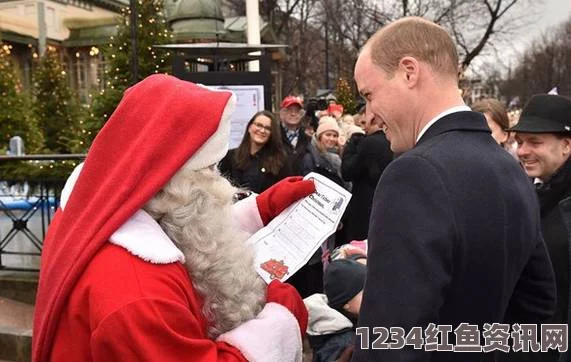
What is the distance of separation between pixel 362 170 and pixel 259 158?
103 cm

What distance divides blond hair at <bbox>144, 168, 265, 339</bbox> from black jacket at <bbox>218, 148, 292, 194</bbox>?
3.59 meters

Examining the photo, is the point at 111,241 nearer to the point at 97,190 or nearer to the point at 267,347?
the point at 97,190

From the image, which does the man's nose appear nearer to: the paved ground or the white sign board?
the white sign board

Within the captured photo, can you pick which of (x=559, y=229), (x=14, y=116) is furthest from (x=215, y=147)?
(x=14, y=116)

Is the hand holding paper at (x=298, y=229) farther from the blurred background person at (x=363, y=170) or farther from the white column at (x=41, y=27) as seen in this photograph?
the white column at (x=41, y=27)

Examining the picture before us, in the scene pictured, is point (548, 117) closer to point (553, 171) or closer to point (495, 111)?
point (553, 171)

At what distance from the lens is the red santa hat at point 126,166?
166cm

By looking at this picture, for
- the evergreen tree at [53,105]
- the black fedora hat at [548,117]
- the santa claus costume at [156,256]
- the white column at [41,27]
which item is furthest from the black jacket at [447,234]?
the white column at [41,27]

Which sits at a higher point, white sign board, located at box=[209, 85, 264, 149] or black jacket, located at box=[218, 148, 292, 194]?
white sign board, located at box=[209, 85, 264, 149]

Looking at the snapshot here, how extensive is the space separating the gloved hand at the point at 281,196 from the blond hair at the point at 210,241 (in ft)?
1.57

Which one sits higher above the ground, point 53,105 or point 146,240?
point 53,105

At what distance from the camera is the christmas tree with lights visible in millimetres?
9445

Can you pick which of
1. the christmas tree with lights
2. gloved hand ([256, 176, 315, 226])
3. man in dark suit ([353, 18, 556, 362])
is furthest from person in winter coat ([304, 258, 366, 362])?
the christmas tree with lights

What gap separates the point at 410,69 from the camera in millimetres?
1670
